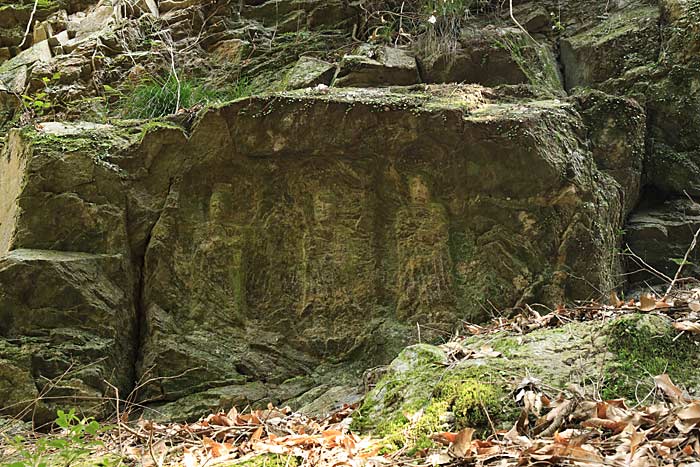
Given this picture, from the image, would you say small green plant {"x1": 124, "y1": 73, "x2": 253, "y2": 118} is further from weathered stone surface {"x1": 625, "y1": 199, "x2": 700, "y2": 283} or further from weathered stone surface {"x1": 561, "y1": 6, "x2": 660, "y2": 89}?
weathered stone surface {"x1": 625, "y1": 199, "x2": 700, "y2": 283}

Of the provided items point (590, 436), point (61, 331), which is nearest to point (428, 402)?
point (590, 436)

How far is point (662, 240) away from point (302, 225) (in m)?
3.52

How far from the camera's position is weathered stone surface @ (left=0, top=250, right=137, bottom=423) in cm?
428

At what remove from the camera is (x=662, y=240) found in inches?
227

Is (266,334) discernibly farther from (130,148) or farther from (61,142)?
(61,142)

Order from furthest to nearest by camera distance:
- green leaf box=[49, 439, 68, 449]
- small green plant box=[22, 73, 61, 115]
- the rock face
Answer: small green plant box=[22, 73, 61, 115], the rock face, green leaf box=[49, 439, 68, 449]

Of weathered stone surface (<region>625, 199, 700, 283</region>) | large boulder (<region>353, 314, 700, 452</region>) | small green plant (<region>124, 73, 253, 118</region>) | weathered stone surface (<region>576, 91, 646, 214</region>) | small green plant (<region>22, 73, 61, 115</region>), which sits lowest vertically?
weathered stone surface (<region>625, 199, 700, 283</region>)

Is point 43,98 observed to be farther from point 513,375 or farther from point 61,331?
point 513,375

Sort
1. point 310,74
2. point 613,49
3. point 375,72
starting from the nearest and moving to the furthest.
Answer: point 375,72 < point 310,74 < point 613,49

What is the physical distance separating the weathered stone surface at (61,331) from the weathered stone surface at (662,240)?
477 cm

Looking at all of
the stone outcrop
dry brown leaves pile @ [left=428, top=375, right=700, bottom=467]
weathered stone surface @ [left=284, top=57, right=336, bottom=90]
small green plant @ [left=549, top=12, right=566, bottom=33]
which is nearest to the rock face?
the stone outcrop

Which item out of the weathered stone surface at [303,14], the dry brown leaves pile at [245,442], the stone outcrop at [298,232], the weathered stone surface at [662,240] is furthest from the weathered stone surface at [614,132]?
the dry brown leaves pile at [245,442]

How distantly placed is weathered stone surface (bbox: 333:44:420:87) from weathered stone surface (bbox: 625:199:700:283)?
8.97 ft

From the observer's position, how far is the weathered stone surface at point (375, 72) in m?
6.10
